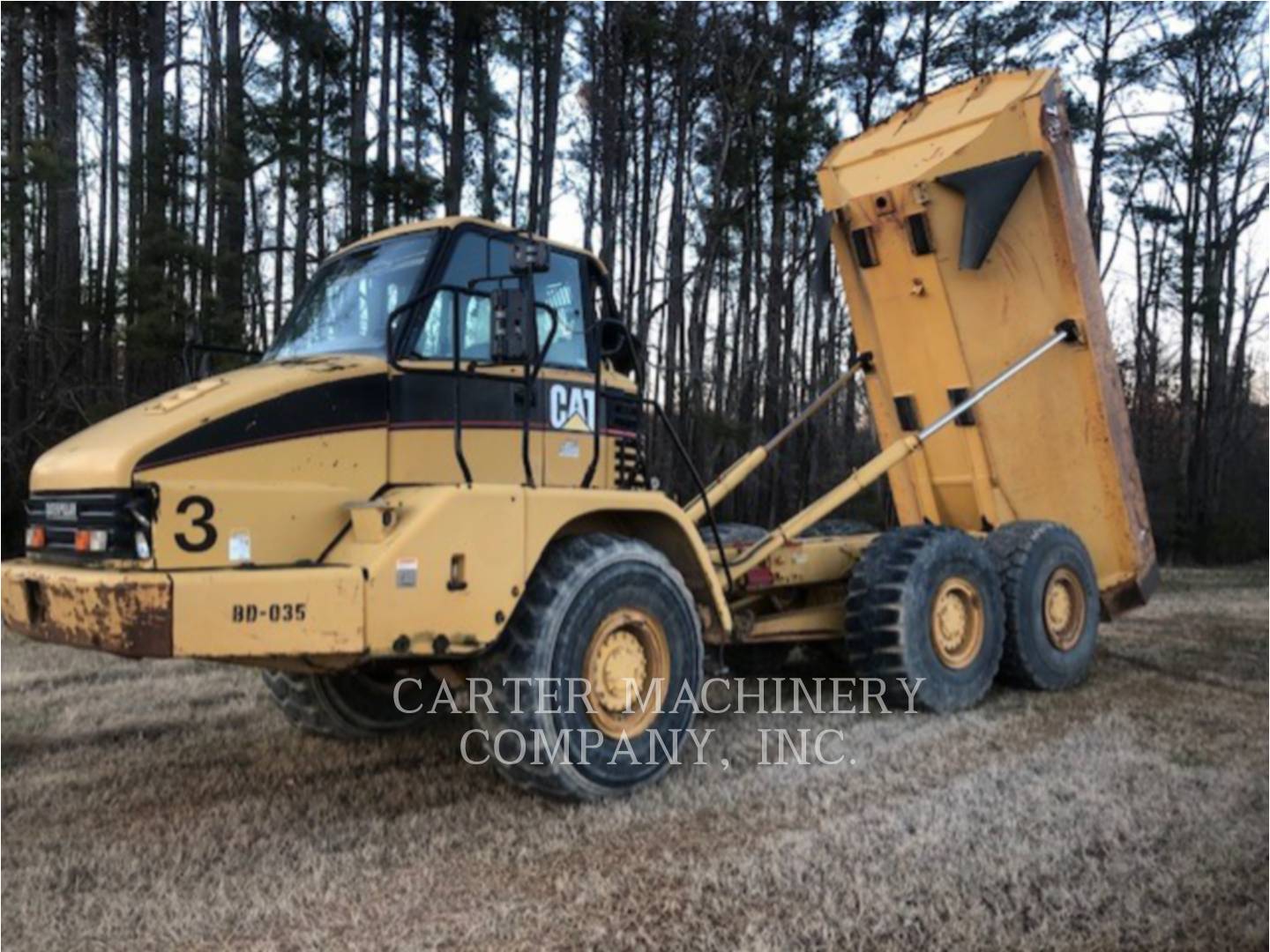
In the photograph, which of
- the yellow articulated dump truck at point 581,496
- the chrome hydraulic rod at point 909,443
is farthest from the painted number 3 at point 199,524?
the chrome hydraulic rod at point 909,443

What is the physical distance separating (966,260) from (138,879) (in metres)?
5.59

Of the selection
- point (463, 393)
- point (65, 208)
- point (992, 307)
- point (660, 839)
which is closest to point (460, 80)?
point (65, 208)

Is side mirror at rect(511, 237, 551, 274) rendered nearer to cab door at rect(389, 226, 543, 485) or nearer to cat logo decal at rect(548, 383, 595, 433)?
cab door at rect(389, 226, 543, 485)

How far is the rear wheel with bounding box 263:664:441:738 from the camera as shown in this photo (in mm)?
5070

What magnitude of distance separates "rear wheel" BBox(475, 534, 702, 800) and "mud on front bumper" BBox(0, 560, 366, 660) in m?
0.71

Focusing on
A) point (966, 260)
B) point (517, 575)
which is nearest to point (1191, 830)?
point (517, 575)

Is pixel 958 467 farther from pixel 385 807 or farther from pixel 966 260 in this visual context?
pixel 385 807

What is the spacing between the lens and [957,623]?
6047 mm

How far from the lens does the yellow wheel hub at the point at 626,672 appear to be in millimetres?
4242

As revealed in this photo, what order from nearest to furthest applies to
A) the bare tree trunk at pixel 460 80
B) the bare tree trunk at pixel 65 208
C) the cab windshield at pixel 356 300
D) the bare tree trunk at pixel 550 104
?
the cab windshield at pixel 356 300
the bare tree trunk at pixel 65 208
the bare tree trunk at pixel 460 80
the bare tree trunk at pixel 550 104

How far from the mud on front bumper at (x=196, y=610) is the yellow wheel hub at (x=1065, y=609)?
4.70 metres

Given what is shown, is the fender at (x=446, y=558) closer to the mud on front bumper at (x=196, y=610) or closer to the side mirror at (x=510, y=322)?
the mud on front bumper at (x=196, y=610)

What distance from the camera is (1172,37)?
21.2 meters

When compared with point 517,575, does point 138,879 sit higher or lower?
lower
